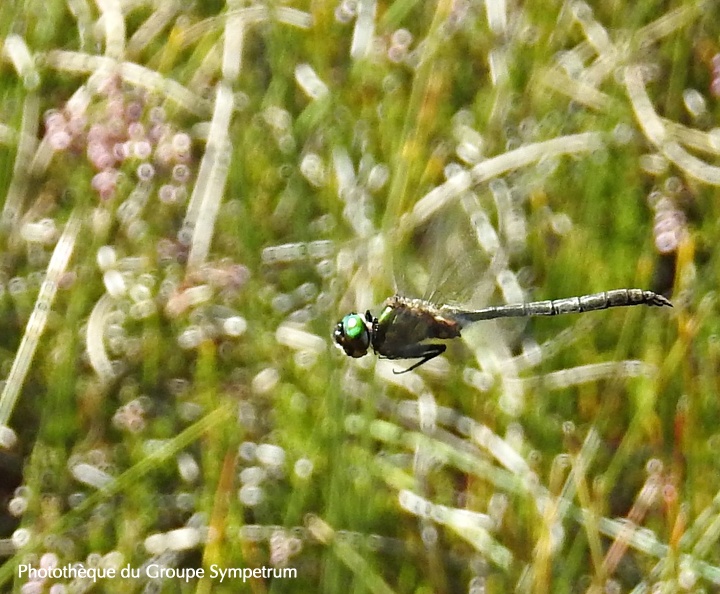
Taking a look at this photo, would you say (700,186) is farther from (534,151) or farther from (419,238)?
(419,238)

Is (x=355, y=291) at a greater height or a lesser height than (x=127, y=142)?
lesser

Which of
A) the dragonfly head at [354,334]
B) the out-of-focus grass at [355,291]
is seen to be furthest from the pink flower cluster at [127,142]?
the dragonfly head at [354,334]

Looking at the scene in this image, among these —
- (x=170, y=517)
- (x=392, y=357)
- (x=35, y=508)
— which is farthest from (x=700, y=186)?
(x=35, y=508)

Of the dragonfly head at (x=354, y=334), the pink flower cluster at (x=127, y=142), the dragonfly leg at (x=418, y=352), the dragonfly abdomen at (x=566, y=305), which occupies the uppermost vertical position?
the pink flower cluster at (x=127, y=142)

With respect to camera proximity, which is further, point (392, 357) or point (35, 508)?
point (35, 508)

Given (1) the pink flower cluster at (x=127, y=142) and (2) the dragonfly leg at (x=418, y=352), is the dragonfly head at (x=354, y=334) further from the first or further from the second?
(1) the pink flower cluster at (x=127, y=142)

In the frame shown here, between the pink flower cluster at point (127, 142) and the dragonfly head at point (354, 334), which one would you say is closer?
the dragonfly head at point (354, 334)

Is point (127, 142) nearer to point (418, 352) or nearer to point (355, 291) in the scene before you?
point (355, 291)

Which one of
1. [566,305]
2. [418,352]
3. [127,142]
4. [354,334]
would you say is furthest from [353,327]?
[127,142]
